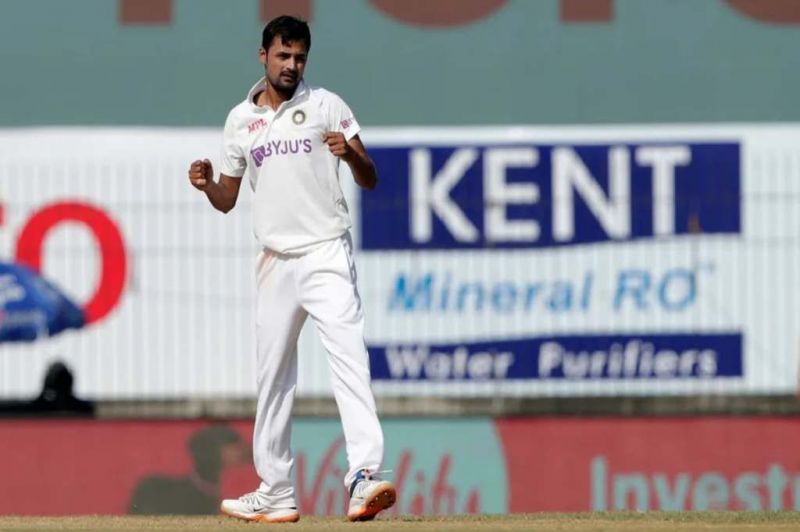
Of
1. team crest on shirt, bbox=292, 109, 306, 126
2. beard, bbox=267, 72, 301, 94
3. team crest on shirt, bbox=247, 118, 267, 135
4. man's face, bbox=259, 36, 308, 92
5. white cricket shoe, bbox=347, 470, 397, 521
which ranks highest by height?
man's face, bbox=259, 36, 308, 92

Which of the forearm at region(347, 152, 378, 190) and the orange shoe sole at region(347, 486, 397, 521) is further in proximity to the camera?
the forearm at region(347, 152, 378, 190)

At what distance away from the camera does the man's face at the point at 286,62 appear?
793cm

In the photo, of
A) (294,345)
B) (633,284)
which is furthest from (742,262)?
(294,345)

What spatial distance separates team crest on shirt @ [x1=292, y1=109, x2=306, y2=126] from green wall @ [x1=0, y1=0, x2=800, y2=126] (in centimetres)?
762

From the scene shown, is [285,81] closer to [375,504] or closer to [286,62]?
[286,62]

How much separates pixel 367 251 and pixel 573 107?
2138 mm

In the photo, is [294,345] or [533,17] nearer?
[294,345]

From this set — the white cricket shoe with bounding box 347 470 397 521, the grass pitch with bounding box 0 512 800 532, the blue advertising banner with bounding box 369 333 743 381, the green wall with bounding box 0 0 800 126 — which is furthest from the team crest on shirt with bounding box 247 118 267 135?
the green wall with bounding box 0 0 800 126

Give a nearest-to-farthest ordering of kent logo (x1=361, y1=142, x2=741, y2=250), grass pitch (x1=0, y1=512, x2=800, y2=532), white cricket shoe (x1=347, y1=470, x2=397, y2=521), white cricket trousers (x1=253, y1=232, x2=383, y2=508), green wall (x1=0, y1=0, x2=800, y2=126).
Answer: grass pitch (x1=0, y1=512, x2=800, y2=532)
white cricket shoe (x1=347, y1=470, x2=397, y2=521)
white cricket trousers (x1=253, y1=232, x2=383, y2=508)
kent logo (x1=361, y1=142, x2=741, y2=250)
green wall (x1=0, y1=0, x2=800, y2=126)

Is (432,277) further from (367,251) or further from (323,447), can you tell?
(323,447)

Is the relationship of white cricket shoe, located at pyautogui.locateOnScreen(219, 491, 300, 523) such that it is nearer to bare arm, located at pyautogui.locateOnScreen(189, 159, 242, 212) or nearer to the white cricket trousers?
the white cricket trousers

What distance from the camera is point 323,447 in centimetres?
1390

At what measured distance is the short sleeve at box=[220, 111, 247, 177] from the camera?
8109 mm

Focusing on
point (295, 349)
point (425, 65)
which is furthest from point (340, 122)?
point (425, 65)
